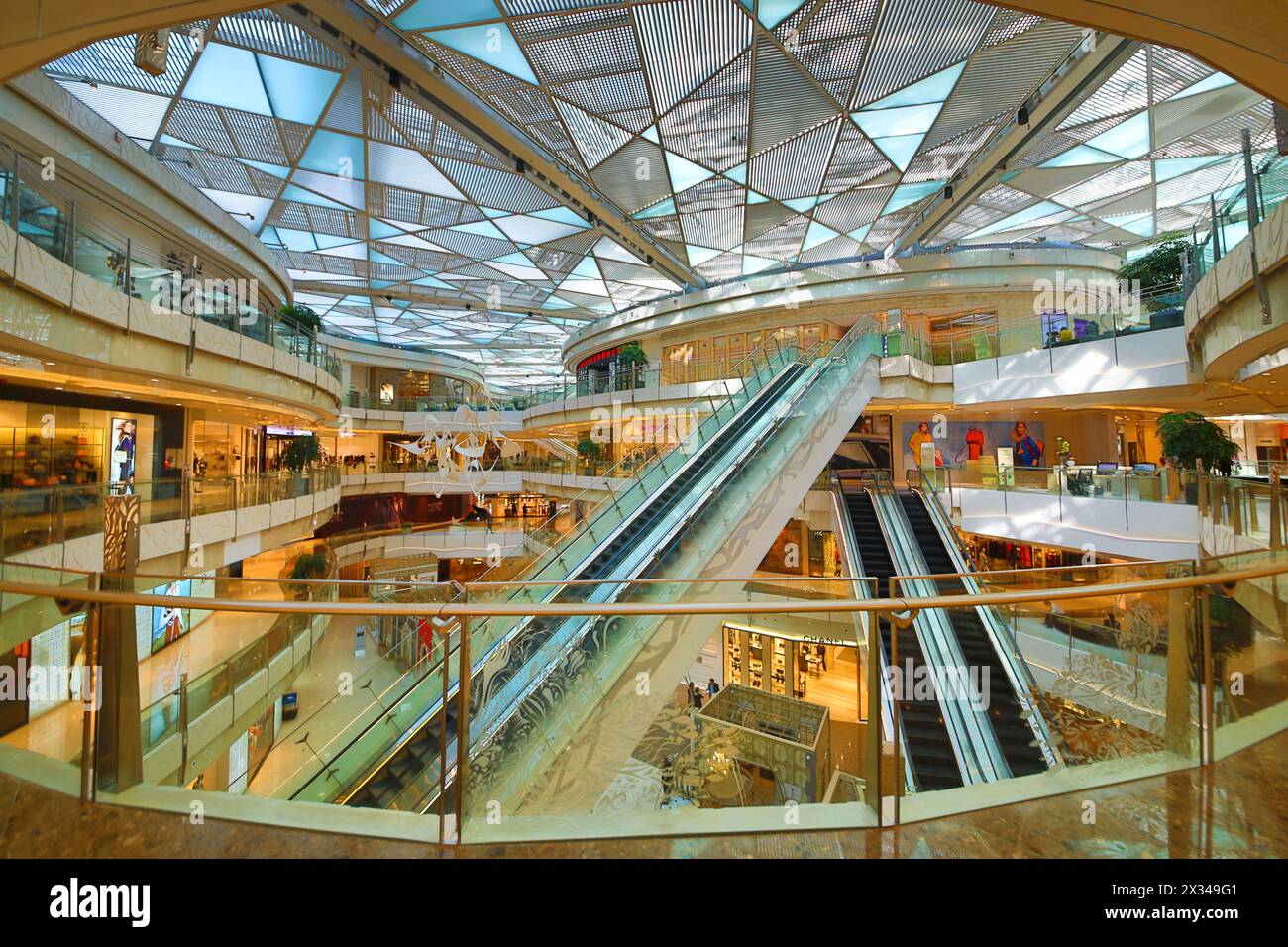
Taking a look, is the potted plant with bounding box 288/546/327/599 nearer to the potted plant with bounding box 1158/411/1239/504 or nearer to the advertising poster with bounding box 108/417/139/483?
the advertising poster with bounding box 108/417/139/483

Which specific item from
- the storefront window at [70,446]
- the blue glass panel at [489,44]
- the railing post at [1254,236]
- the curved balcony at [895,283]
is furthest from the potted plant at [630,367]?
the railing post at [1254,236]

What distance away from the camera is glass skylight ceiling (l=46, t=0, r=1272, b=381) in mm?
9492

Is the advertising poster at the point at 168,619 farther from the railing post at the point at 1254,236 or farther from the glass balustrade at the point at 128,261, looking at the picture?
the railing post at the point at 1254,236

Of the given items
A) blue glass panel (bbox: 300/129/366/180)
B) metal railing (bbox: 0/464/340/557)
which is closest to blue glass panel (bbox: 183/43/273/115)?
blue glass panel (bbox: 300/129/366/180)

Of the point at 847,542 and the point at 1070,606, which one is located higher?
the point at 1070,606

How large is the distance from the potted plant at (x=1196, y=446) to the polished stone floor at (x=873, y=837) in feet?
38.9

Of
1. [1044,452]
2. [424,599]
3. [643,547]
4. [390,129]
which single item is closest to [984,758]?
[643,547]

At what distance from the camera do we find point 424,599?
8.45ft

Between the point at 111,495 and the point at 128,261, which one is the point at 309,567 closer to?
the point at 128,261

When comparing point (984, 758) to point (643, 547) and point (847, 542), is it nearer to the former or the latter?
point (643, 547)
